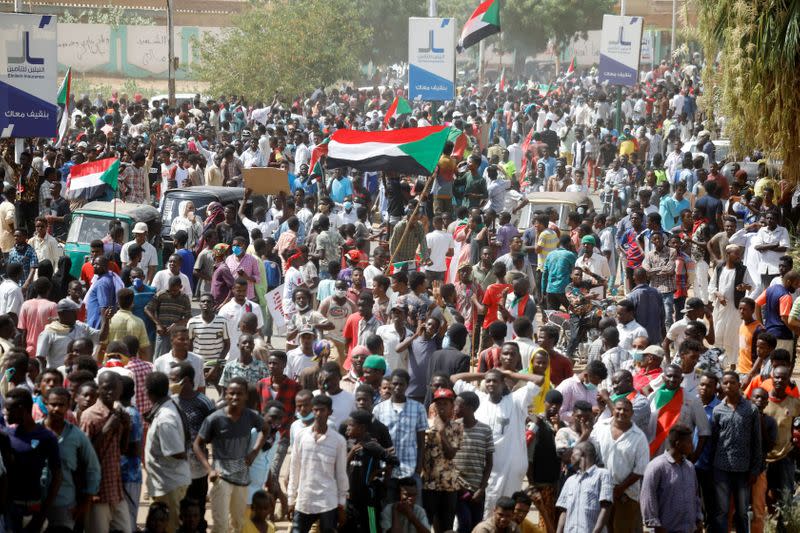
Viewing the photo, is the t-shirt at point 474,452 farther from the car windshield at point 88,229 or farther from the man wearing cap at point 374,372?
the car windshield at point 88,229

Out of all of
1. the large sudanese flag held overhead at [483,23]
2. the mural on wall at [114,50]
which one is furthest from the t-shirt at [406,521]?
the mural on wall at [114,50]

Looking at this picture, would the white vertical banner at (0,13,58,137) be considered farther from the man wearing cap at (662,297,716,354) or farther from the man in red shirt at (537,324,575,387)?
the man in red shirt at (537,324,575,387)

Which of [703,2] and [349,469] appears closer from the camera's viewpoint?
[349,469]

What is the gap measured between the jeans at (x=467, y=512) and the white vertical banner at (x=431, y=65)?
1825 centimetres

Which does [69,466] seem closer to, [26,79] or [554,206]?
[26,79]

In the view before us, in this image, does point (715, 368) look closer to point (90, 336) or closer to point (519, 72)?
point (90, 336)

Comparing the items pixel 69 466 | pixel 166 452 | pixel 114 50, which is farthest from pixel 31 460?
pixel 114 50

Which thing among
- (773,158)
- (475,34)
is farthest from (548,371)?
(475,34)

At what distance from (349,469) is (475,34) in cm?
2119

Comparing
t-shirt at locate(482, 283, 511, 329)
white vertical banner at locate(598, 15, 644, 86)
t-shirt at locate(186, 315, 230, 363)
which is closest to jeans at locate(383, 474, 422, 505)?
t-shirt at locate(186, 315, 230, 363)

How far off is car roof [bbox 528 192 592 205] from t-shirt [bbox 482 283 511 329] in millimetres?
6342

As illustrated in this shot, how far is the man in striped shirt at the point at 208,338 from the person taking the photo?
1173 centimetres

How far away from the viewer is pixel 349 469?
9055 millimetres

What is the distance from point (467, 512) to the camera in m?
9.48
